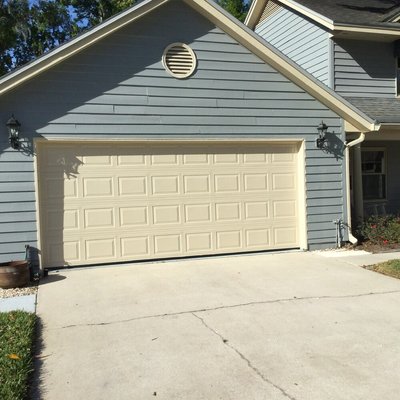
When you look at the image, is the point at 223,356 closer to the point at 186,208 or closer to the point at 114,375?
the point at 114,375

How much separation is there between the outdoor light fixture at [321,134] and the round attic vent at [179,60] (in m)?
2.82

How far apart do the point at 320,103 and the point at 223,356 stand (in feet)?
22.3

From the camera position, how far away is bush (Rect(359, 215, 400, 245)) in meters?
10.3

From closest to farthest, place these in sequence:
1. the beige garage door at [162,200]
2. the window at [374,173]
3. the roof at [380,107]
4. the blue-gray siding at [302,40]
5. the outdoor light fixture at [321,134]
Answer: the beige garage door at [162,200] → the outdoor light fixture at [321,134] → the roof at [380,107] → the blue-gray siding at [302,40] → the window at [374,173]

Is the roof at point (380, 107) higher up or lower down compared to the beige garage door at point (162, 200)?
higher up

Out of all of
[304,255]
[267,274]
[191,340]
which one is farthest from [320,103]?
[191,340]

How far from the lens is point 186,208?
917cm

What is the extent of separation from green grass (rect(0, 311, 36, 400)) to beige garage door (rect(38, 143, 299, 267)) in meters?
2.81

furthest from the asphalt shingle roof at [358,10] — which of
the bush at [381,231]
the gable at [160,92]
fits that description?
the bush at [381,231]

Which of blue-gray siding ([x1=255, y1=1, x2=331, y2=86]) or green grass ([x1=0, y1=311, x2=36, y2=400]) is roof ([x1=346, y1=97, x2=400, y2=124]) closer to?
blue-gray siding ([x1=255, y1=1, x2=331, y2=86])

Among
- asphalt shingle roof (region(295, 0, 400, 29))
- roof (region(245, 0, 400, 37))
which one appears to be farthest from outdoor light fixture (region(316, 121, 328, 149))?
asphalt shingle roof (region(295, 0, 400, 29))

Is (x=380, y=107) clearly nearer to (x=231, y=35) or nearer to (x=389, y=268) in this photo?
(x=231, y=35)

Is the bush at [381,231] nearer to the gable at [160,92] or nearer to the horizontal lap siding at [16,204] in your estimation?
the gable at [160,92]

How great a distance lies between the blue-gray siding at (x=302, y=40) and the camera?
40.9ft
